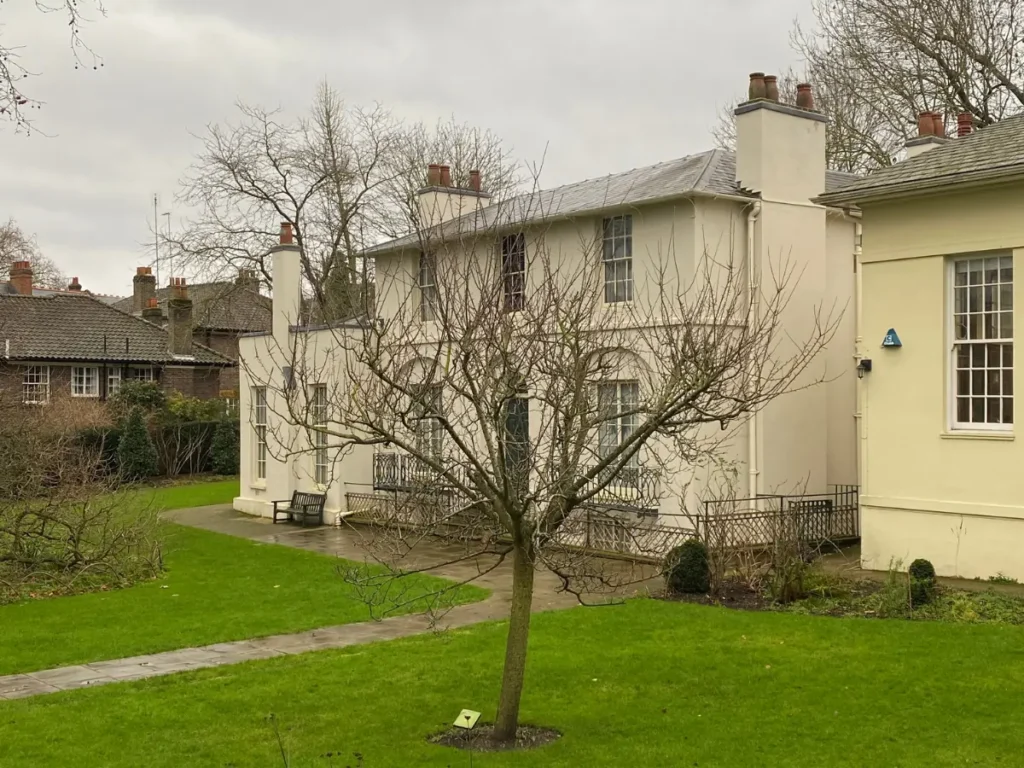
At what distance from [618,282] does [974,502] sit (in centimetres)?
708

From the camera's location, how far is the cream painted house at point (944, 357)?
14.6 m

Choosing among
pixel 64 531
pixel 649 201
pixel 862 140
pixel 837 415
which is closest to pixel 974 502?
pixel 837 415

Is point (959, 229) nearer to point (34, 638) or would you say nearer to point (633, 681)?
point (633, 681)

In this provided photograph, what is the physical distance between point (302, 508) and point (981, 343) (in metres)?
15.3

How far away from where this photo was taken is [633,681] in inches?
396

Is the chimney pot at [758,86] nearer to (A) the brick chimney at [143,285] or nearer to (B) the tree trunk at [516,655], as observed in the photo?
(B) the tree trunk at [516,655]

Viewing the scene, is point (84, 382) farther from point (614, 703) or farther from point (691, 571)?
point (614, 703)

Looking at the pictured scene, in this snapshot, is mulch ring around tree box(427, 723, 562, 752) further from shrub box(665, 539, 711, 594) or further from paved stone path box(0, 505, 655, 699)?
shrub box(665, 539, 711, 594)

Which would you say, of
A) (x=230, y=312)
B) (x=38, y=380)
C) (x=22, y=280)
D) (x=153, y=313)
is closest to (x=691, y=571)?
(x=38, y=380)

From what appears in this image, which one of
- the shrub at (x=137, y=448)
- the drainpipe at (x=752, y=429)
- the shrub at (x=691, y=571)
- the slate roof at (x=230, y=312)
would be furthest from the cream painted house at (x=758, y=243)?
the slate roof at (x=230, y=312)

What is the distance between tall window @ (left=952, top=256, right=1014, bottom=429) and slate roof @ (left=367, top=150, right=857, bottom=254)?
13.7ft

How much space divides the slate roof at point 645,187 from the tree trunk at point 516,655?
8695 millimetres

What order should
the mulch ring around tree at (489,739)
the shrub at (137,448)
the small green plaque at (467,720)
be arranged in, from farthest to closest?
1. the shrub at (137,448)
2. the mulch ring around tree at (489,739)
3. the small green plaque at (467,720)

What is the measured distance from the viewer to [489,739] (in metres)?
8.32
